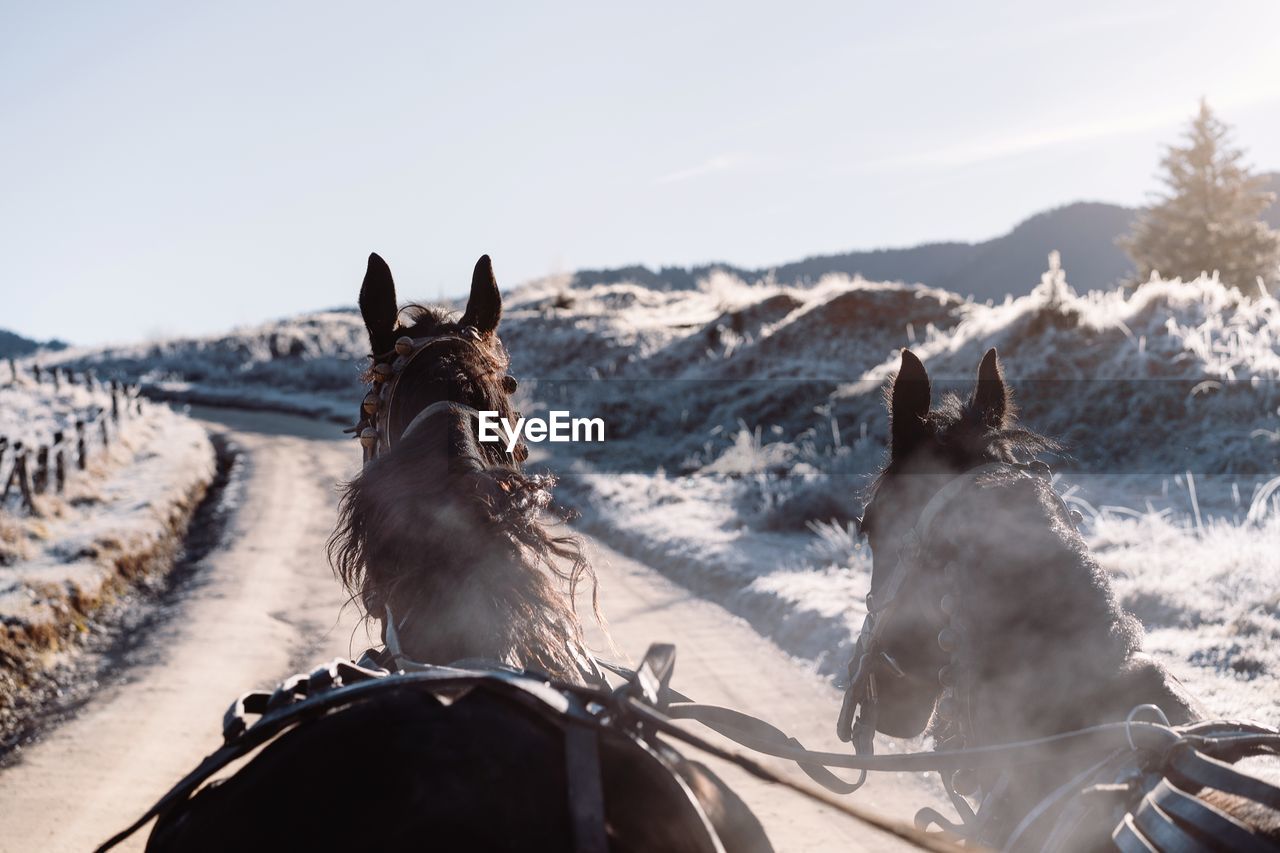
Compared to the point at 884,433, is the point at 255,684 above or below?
below

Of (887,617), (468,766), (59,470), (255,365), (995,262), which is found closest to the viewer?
(468,766)

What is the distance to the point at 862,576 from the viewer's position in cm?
815

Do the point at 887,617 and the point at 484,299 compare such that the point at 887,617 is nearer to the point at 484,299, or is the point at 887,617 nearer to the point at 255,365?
the point at 484,299

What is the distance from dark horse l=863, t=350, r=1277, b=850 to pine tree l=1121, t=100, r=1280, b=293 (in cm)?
2605

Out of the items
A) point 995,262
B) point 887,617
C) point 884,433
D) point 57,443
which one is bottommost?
point 884,433

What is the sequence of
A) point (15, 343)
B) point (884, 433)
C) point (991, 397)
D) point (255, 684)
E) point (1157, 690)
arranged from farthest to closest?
point (15, 343), point (884, 433), point (255, 684), point (991, 397), point (1157, 690)

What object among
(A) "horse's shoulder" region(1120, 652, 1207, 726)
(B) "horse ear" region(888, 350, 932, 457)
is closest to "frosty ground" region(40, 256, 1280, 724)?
(B) "horse ear" region(888, 350, 932, 457)

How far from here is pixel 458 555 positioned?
2.43 metres

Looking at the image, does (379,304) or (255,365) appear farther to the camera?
(255,365)

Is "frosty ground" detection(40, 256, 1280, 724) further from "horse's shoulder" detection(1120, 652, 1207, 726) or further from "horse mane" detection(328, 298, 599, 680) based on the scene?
"horse mane" detection(328, 298, 599, 680)

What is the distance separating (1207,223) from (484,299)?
92.7ft

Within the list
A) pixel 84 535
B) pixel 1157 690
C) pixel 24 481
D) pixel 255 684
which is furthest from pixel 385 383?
pixel 24 481

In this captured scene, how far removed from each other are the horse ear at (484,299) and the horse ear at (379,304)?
27 centimetres

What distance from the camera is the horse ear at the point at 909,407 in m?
2.64
